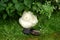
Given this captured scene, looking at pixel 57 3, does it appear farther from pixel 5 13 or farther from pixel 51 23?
pixel 5 13

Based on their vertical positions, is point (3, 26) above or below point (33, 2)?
below

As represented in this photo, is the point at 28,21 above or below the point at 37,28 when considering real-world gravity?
above

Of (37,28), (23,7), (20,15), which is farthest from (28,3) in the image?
(37,28)

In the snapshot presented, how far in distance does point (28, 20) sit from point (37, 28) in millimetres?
268

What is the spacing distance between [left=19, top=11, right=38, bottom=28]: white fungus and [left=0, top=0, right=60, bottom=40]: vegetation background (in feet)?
0.27

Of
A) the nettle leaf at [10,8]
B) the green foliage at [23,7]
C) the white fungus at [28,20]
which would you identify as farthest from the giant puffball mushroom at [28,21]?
the nettle leaf at [10,8]

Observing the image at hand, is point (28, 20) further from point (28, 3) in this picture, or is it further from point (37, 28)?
point (28, 3)

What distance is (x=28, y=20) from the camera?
4445 mm

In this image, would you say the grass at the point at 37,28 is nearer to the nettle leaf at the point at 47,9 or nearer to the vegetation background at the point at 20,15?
the vegetation background at the point at 20,15

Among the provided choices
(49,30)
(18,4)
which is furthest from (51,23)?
(18,4)

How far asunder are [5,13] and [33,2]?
0.67 meters

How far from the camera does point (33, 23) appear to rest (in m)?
4.48

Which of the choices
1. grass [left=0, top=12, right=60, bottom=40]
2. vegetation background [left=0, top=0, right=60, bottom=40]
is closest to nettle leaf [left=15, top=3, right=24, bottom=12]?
vegetation background [left=0, top=0, right=60, bottom=40]

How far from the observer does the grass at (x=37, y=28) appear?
4.26 metres
